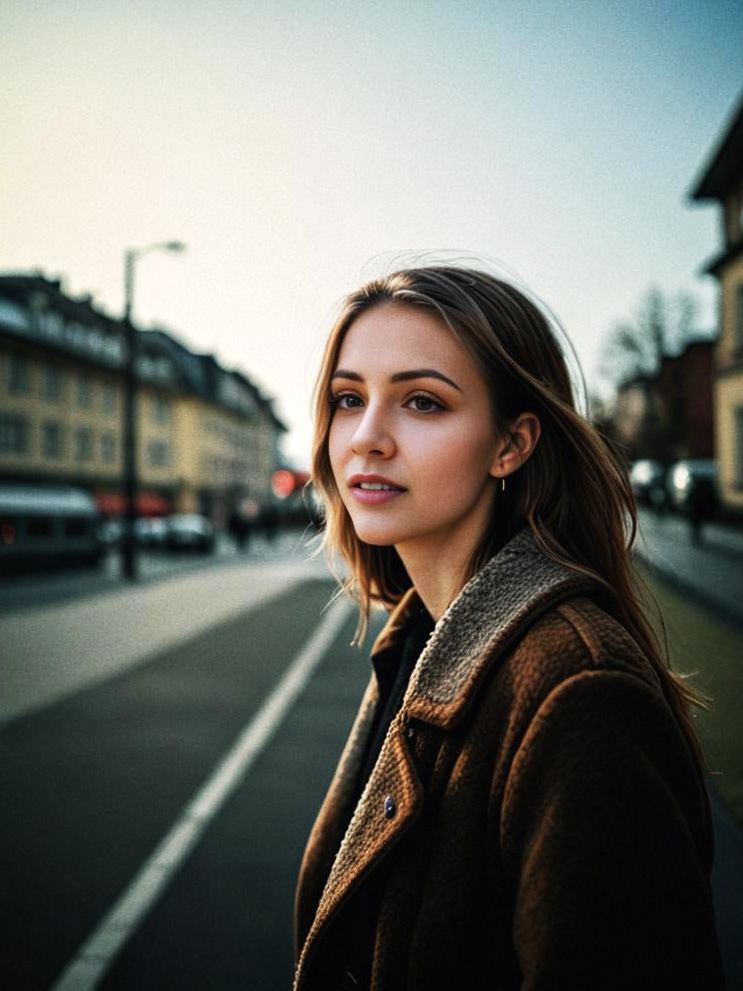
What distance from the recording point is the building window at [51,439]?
46.3 metres

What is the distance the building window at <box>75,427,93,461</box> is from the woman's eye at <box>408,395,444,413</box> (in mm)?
51294

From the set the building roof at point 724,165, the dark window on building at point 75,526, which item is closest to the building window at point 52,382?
the dark window on building at point 75,526

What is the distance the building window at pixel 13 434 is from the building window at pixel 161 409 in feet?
50.6

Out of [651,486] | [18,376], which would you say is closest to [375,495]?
[651,486]

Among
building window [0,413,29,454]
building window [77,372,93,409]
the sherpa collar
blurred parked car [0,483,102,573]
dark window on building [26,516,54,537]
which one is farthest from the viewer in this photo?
building window [77,372,93,409]

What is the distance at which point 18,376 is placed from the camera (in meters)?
43.5

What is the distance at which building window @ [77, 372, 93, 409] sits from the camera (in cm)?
4901

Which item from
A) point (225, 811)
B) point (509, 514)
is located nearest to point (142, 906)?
point (225, 811)

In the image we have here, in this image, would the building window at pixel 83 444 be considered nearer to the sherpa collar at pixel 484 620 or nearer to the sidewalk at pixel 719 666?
the sidewalk at pixel 719 666

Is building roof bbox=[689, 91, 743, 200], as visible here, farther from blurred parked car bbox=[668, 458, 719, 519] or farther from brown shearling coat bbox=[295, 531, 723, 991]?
brown shearling coat bbox=[295, 531, 723, 991]

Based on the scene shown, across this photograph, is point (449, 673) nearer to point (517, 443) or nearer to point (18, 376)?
point (517, 443)

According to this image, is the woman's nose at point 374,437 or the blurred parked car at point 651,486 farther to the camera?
the blurred parked car at point 651,486

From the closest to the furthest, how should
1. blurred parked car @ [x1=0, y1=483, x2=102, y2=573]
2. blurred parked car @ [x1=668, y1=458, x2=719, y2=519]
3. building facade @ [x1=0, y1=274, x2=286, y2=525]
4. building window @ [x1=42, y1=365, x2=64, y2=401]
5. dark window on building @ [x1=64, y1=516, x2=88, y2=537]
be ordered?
blurred parked car @ [x1=0, y1=483, x2=102, y2=573] → blurred parked car @ [x1=668, y1=458, x2=719, y2=519] → dark window on building @ [x1=64, y1=516, x2=88, y2=537] → building facade @ [x1=0, y1=274, x2=286, y2=525] → building window @ [x1=42, y1=365, x2=64, y2=401]

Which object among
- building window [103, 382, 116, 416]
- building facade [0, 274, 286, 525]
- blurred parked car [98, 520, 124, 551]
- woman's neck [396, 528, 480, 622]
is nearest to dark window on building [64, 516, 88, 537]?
building facade [0, 274, 286, 525]
